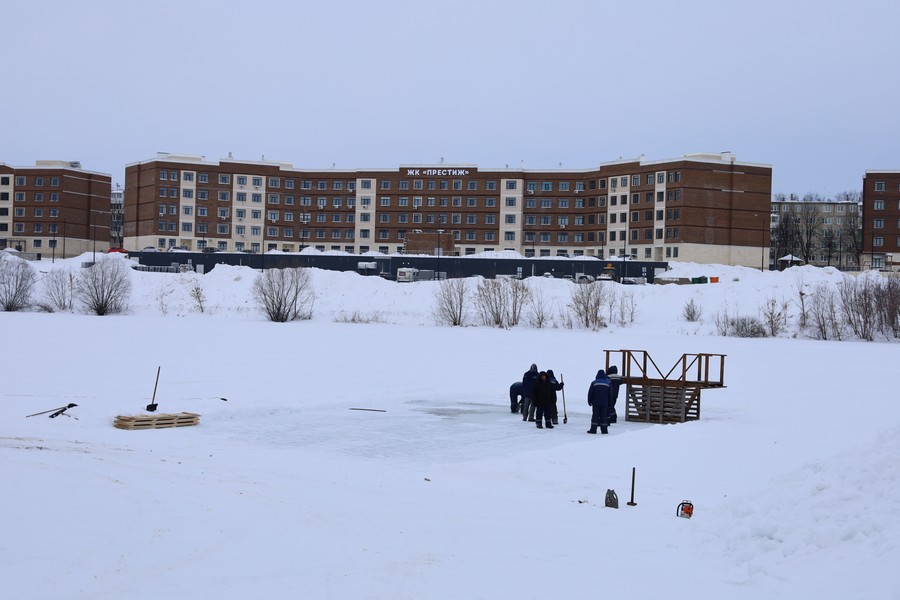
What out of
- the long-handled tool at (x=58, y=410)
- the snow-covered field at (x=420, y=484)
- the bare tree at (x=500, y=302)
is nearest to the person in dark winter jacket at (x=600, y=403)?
the snow-covered field at (x=420, y=484)

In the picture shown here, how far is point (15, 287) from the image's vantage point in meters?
65.1

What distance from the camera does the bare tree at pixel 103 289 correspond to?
6353cm

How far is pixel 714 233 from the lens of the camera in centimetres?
10650

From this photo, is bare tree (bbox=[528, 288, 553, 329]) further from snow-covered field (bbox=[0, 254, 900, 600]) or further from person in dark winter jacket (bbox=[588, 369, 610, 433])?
person in dark winter jacket (bbox=[588, 369, 610, 433])

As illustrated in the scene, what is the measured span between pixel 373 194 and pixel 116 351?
84812 millimetres

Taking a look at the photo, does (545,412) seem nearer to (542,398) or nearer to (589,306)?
(542,398)

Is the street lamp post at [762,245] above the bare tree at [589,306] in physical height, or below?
above

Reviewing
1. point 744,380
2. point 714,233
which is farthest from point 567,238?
point 744,380

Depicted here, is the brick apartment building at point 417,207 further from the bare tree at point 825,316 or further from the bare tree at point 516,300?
the bare tree at point 516,300

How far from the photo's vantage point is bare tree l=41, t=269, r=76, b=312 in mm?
64938

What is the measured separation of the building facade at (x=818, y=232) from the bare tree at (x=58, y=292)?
322ft

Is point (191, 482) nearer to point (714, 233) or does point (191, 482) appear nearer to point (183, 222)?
point (714, 233)

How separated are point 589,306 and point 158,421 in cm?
4050

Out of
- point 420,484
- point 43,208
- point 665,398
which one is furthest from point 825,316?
point 43,208
